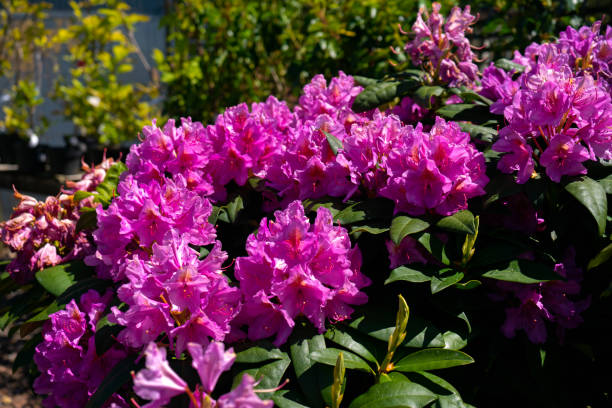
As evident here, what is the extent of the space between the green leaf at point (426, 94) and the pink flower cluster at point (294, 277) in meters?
0.48

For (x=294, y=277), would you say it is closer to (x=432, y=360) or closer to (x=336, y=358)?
(x=336, y=358)

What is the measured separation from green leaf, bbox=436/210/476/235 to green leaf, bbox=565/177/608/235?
181 mm

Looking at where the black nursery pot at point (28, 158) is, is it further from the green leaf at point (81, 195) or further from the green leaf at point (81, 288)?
the green leaf at point (81, 288)

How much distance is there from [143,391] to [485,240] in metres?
0.72

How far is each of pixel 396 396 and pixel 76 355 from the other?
599mm

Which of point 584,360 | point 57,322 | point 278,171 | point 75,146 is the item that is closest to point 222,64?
point 75,146

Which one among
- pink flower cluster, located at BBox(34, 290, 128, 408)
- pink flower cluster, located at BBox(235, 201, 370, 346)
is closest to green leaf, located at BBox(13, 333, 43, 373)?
pink flower cluster, located at BBox(34, 290, 128, 408)

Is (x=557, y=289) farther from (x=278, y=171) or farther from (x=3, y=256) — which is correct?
(x=3, y=256)

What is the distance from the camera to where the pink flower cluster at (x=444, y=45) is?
1338mm

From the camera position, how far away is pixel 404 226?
921 mm

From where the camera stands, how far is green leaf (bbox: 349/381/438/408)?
0.75 m

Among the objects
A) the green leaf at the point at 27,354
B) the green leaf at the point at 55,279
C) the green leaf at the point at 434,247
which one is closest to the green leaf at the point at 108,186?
the green leaf at the point at 55,279

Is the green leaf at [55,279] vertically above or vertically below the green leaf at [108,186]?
below

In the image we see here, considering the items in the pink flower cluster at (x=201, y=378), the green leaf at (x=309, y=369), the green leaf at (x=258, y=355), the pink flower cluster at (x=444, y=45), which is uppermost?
the pink flower cluster at (x=444, y=45)
